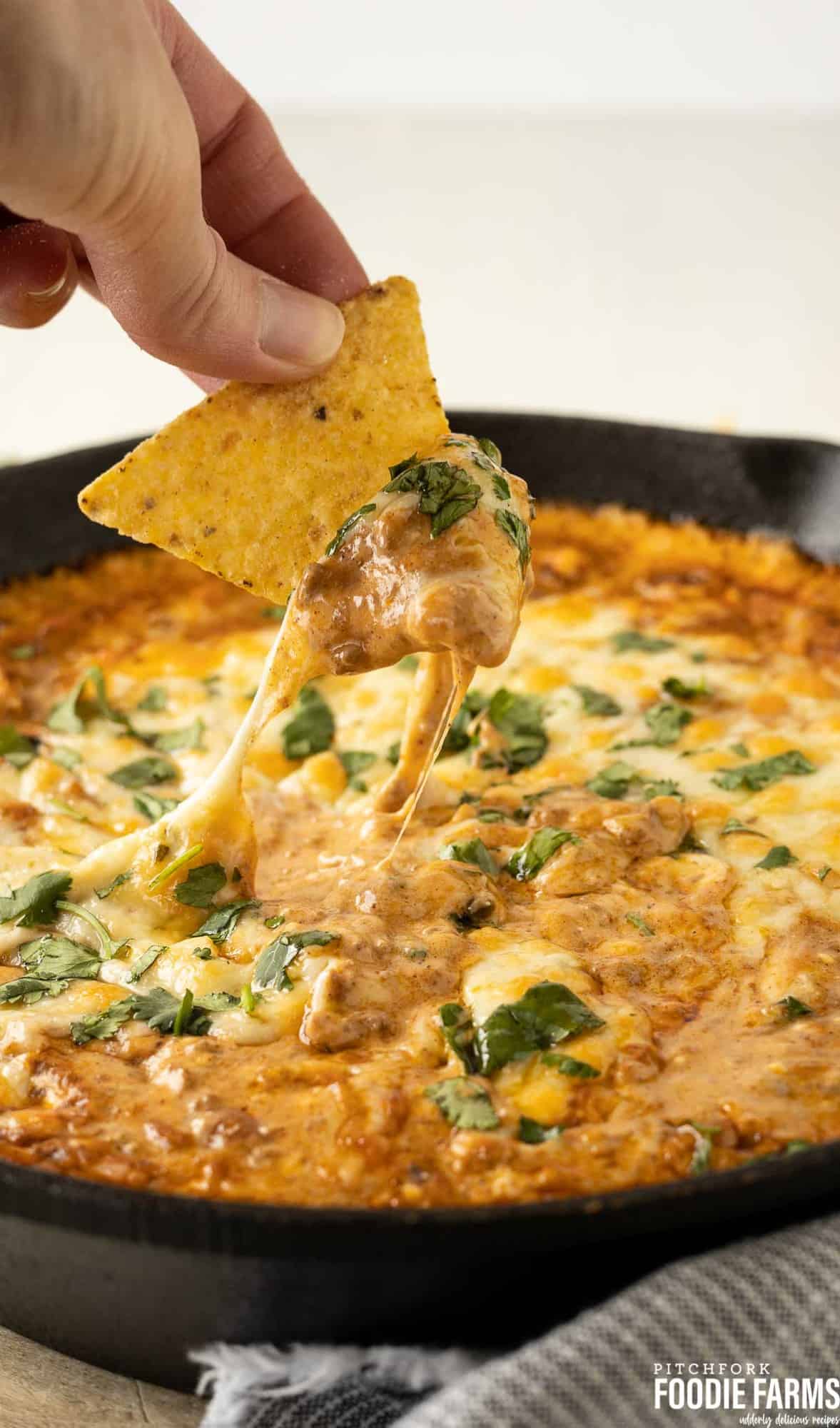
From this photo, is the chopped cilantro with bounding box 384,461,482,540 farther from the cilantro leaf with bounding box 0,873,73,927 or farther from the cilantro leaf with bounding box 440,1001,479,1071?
the cilantro leaf with bounding box 0,873,73,927

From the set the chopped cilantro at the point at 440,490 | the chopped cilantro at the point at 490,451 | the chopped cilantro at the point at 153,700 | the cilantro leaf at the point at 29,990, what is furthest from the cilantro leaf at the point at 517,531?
the chopped cilantro at the point at 153,700

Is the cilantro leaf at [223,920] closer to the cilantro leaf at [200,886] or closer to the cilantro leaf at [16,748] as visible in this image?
the cilantro leaf at [200,886]

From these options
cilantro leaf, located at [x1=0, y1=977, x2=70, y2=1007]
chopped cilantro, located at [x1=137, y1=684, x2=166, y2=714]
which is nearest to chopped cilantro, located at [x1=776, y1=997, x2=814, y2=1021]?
cilantro leaf, located at [x1=0, y1=977, x2=70, y2=1007]

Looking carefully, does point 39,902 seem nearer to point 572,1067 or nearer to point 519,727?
point 572,1067

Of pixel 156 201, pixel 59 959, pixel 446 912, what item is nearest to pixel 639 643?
pixel 446 912

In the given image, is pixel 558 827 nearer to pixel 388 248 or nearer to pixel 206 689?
pixel 206 689

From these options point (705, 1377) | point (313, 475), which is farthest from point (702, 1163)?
point (313, 475)
